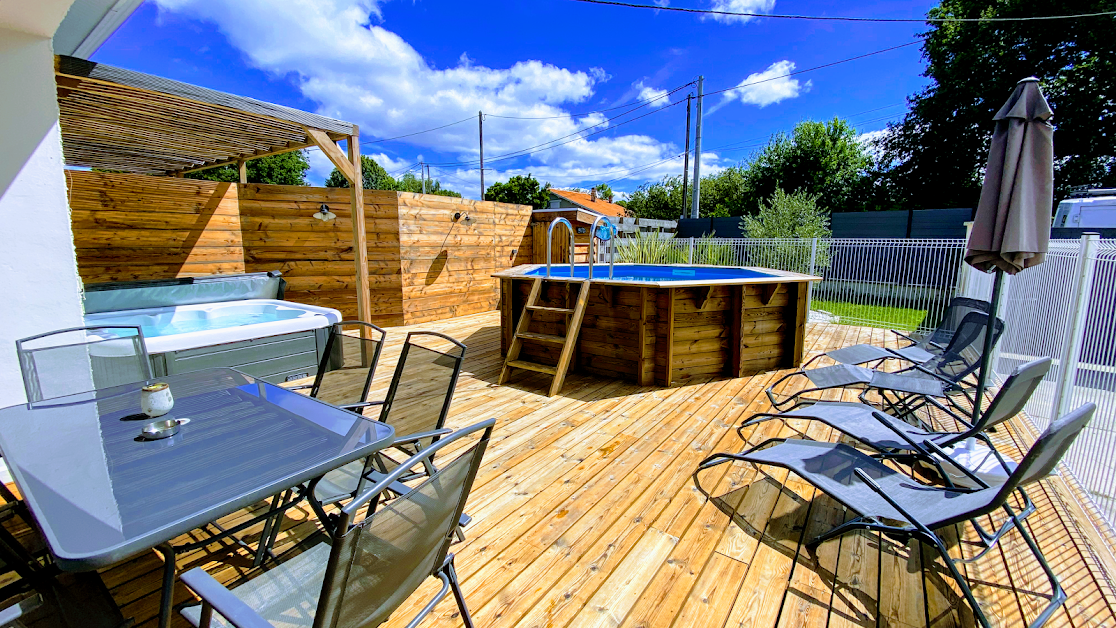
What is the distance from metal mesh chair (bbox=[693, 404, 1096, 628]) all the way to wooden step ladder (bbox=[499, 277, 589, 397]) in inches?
76.0

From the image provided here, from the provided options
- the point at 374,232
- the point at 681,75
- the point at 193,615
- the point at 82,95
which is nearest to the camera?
the point at 193,615

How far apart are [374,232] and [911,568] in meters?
7.07

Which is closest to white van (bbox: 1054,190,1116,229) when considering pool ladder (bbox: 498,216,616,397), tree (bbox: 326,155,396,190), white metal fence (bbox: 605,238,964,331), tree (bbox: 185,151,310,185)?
Result: white metal fence (bbox: 605,238,964,331)

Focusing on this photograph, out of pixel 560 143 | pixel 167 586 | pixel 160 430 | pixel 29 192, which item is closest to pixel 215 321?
pixel 29 192

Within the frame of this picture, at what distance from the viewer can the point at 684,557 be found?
1.96m

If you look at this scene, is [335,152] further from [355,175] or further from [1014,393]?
[1014,393]

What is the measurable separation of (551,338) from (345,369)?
2.15 metres

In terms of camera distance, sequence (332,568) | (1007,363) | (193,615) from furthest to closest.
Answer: (1007,363) → (193,615) → (332,568)

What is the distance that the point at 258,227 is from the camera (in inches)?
245

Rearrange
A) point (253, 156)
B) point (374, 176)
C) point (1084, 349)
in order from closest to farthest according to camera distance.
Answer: point (1084, 349)
point (253, 156)
point (374, 176)

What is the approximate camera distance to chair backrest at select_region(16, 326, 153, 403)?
86.6 inches

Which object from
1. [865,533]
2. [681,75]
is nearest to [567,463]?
[865,533]

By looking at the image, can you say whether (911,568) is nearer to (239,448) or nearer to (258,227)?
(239,448)

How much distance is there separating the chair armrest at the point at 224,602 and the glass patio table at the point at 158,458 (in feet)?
0.38
